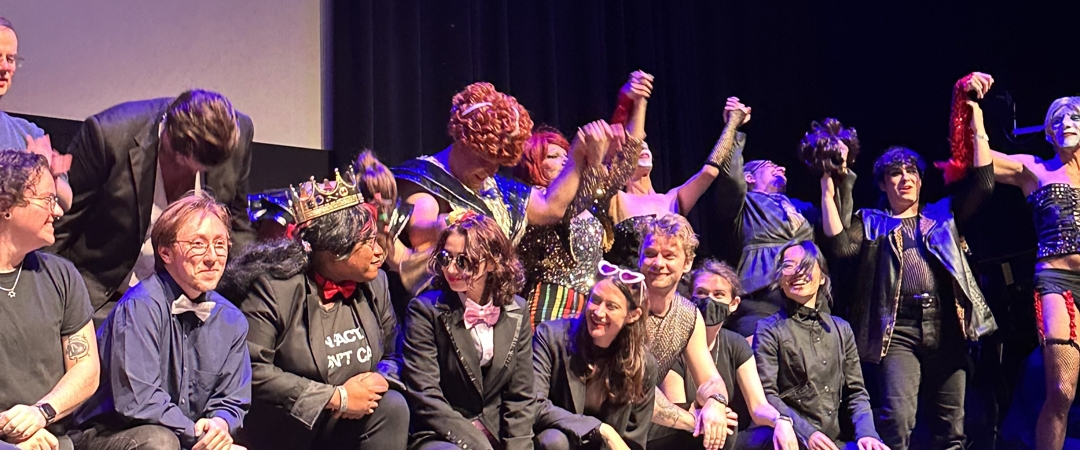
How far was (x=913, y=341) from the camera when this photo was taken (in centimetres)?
442

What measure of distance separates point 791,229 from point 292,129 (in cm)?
213

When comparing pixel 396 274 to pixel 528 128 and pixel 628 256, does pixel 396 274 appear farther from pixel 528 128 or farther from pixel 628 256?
pixel 628 256

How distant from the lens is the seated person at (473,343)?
3041 mm

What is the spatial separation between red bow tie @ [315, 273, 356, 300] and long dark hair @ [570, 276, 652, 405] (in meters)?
0.72

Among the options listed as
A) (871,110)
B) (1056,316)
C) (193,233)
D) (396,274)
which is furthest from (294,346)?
(871,110)

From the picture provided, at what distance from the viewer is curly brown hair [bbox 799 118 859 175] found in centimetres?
459

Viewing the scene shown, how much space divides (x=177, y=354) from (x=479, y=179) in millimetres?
1261

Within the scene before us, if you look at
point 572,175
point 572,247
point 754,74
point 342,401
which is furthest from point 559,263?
point 754,74

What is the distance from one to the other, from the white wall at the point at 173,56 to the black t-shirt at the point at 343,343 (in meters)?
1.63

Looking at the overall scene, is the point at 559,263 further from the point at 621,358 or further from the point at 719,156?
the point at 719,156

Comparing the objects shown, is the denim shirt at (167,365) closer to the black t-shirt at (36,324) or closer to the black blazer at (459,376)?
the black t-shirt at (36,324)

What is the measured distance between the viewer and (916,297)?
445cm

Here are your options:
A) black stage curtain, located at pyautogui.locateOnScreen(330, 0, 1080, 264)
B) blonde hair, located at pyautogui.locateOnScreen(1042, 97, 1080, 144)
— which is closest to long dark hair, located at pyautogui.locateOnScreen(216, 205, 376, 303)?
black stage curtain, located at pyautogui.locateOnScreen(330, 0, 1080, 264)

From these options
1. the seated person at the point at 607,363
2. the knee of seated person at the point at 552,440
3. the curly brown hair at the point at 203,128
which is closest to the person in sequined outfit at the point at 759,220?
the seated person at the point at 607,363
